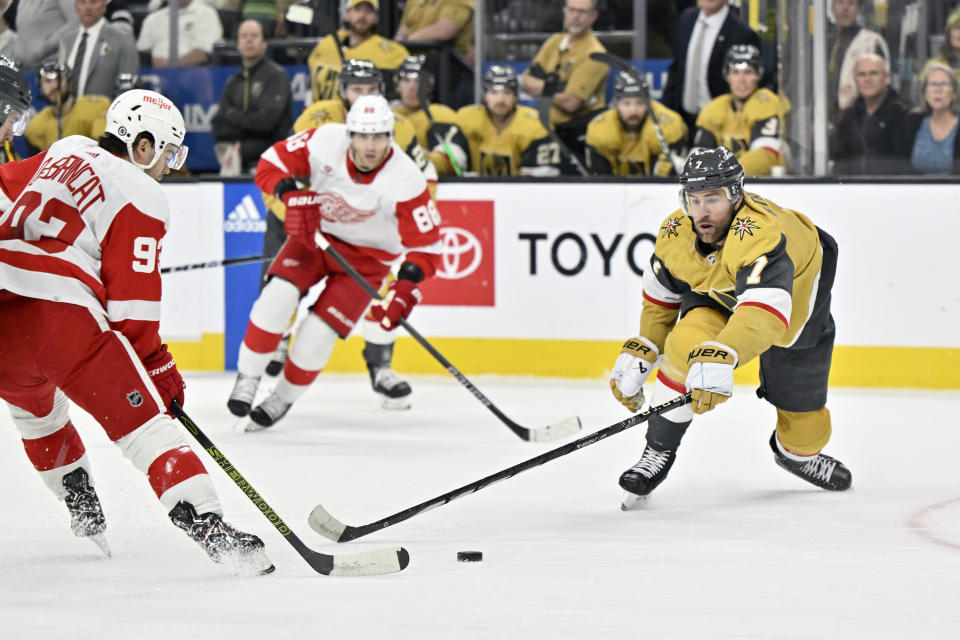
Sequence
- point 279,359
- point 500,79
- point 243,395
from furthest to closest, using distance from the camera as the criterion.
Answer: point 500,79, point 279,359, point 243,395

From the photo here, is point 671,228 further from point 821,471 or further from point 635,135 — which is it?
point 635,135

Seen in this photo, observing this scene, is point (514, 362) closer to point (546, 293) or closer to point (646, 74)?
point (546, 293)

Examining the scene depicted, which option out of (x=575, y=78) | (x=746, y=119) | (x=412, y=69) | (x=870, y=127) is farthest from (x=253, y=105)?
(x=870, y=127)

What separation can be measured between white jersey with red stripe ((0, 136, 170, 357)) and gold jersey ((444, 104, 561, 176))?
3.67m

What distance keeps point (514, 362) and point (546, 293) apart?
0.34 m

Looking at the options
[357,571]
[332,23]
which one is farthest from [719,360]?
[332,23]

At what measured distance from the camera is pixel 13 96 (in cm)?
309

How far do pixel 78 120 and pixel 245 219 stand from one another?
46.3 inches

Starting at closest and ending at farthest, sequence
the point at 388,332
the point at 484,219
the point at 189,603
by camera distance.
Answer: the point at 189,603 → the point at 388,332 → the point at 484,219

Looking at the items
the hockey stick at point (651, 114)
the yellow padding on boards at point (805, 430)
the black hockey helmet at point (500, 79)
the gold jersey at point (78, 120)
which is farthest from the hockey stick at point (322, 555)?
the gold jersey at point (78, 120)

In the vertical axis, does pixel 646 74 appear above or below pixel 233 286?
above

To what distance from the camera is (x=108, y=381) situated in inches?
115

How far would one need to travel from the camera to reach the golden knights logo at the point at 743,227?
351cm

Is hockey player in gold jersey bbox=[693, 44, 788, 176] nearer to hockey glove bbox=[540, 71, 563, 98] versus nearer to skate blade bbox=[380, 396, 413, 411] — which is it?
hockey glove bbox=[540, 71, 563, 98]
